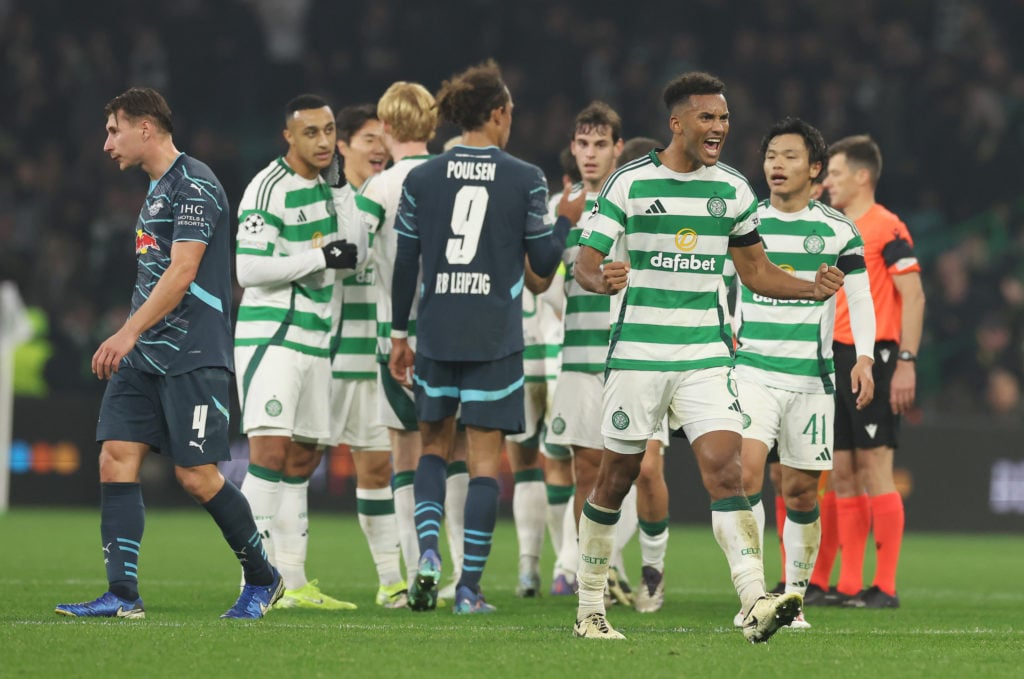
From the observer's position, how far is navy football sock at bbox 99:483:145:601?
6.81 m

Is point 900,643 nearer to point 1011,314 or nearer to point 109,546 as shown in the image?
point 109,546

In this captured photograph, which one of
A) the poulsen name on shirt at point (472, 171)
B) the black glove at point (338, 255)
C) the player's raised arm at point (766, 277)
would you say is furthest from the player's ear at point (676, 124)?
the black glove at point (338, 255)

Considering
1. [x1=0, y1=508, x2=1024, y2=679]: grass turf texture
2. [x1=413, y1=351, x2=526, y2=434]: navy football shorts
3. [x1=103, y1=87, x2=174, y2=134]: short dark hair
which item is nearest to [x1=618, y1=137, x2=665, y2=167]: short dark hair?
[x1=413, y1=351, x2=526, y2=434]: navy football shorts

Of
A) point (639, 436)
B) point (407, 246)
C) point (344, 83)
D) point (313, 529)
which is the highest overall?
point (344, 83)

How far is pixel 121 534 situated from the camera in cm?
685

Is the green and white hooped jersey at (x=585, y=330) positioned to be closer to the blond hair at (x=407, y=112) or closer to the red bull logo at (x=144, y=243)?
the blond hair at (x=407, y=112)

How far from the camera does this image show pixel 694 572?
36.2 ft

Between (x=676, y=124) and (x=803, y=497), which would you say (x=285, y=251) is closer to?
(x=676, y=124)

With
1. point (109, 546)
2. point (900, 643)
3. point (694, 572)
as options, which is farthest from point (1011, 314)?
point (109, 546)

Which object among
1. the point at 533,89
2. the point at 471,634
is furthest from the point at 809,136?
the point at 533,89

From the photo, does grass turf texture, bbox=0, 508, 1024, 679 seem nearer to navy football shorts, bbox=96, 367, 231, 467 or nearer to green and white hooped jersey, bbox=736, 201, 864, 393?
navy football shorts, bbox=96, 367, 231, 467

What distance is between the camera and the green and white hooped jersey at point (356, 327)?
8320 mm

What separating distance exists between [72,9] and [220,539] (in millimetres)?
10969

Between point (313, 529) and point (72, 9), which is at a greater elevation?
point (72, 9)
